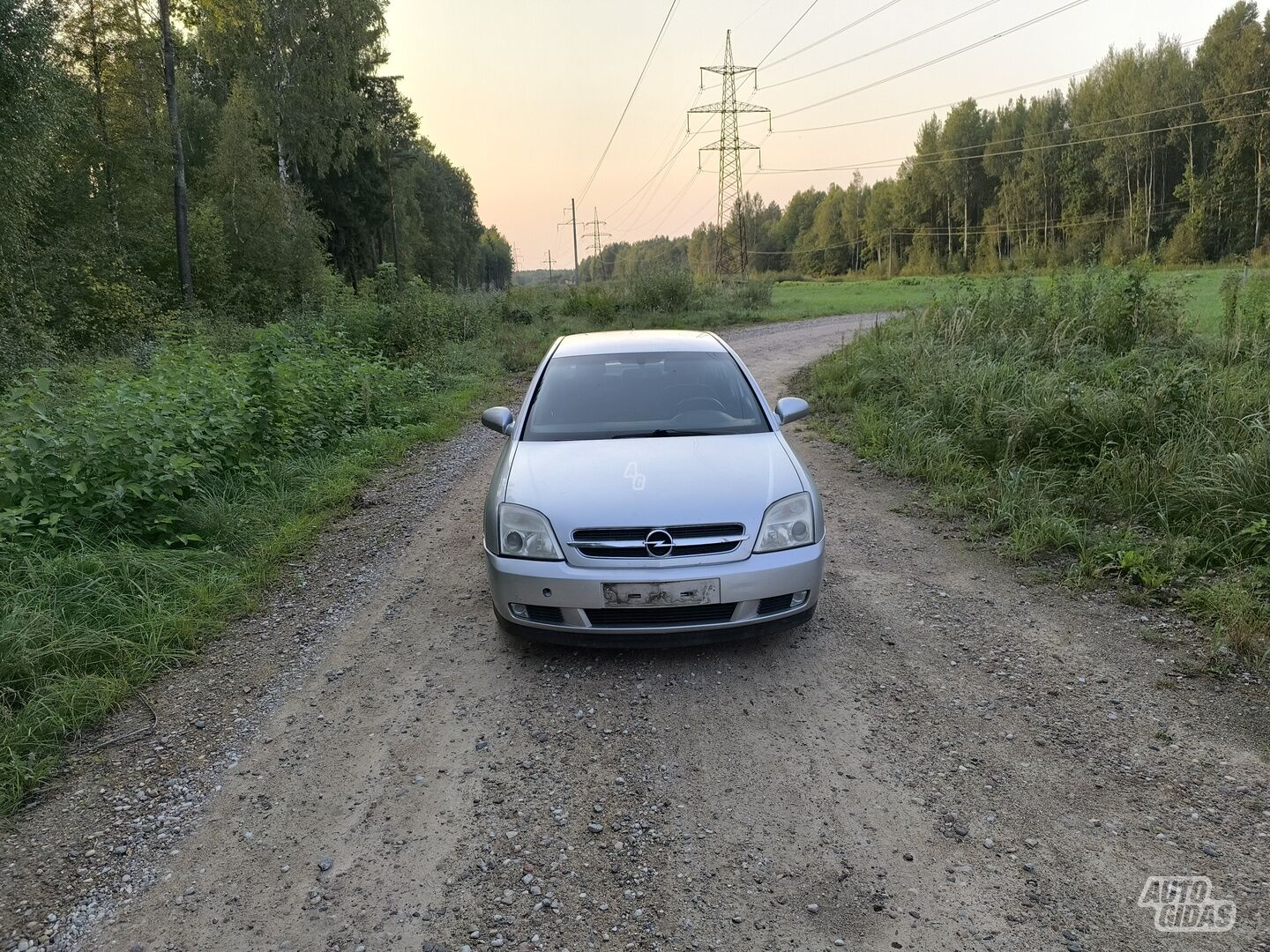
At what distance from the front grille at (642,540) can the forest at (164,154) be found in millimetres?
13210

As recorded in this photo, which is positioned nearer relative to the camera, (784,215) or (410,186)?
(410,186)

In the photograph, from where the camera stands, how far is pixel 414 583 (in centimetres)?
490

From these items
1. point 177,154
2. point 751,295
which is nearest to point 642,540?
point 177,154

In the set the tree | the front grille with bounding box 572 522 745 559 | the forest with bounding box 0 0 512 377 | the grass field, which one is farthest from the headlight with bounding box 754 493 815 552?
the tree

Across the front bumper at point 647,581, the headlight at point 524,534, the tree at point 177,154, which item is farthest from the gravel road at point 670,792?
the tree at point 177,154

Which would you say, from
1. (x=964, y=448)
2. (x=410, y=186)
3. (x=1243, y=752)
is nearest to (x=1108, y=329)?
(x=964, y=448)

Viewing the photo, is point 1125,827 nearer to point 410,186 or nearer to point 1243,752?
point 1243,752

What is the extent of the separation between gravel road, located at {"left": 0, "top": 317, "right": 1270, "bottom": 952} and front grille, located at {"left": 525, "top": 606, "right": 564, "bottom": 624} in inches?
11.5

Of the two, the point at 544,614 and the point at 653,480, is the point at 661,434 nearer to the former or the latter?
the point at 653,480

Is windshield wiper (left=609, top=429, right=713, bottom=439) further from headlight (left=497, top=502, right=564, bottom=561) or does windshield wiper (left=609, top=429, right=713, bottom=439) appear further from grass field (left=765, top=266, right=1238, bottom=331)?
grass field (left=765, top=266, right=1238, bottom=331)

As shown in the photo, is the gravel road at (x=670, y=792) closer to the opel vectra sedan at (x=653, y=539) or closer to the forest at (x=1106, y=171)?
the opel vectra sedan at (x=653, y=539)

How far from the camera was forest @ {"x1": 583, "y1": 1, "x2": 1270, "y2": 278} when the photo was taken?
47.2 meters

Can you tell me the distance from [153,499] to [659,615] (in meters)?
4.10

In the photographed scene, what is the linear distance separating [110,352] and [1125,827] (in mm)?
18672
